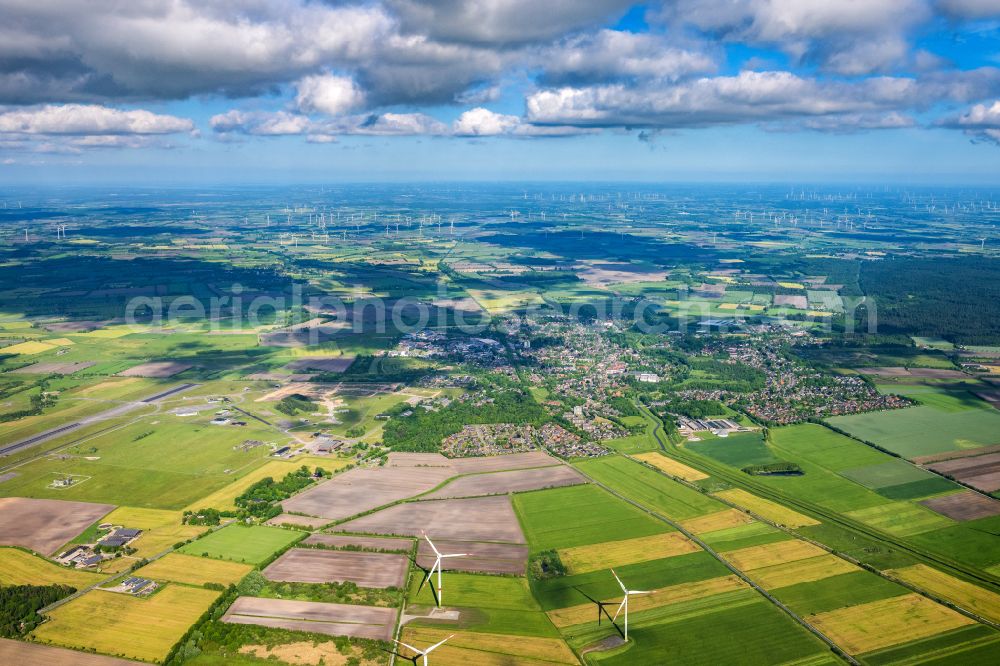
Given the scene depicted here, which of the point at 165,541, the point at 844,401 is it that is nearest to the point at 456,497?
the point at 165,541

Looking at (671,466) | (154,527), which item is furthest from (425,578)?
(671,466)

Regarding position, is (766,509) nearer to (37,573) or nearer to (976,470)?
(976,470)

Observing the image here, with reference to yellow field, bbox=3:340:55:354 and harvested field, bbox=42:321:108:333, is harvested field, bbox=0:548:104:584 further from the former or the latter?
harvested field, bbox=42:321:108:333

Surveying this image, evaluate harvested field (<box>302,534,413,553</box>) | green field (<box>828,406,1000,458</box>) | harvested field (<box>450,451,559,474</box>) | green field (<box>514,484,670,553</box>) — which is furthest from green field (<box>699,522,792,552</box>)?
green field (<box>828,406,1000,458</box>)

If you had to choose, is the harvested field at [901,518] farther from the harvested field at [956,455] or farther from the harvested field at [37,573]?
the harvested field at [37,573]

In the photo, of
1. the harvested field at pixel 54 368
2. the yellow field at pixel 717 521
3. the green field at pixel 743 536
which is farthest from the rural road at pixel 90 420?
the green field at pixel 743 536

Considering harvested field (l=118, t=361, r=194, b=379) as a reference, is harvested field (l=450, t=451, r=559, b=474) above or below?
below
